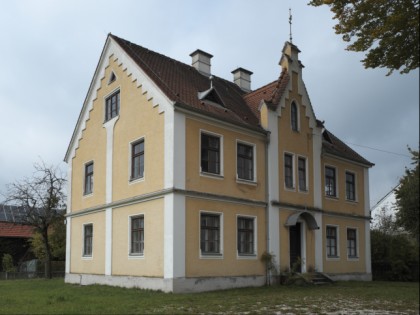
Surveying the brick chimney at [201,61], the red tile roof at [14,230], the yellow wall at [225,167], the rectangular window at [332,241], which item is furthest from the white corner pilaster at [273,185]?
the red tile roof at [14,230]

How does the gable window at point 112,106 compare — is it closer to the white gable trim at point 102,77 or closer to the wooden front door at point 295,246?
the white gable trim at point 102,77

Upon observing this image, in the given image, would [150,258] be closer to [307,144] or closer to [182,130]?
[182,130]

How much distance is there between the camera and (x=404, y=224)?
4516 millimetres

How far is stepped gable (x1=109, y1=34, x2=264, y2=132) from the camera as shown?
1952 centimetres

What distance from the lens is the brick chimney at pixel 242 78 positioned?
95.8ft

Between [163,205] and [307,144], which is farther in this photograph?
[307,144]

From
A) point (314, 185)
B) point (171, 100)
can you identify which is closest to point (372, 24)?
point (171, 100)

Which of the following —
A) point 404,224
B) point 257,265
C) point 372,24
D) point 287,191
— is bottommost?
point 257,265

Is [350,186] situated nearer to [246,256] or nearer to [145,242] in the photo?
[246,256]

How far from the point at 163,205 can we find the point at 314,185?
889 cm

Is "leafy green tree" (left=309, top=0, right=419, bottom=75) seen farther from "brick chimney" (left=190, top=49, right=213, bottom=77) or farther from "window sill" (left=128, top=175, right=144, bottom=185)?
"brick chimney" (left=190, top=49, right=213, bottom=77)

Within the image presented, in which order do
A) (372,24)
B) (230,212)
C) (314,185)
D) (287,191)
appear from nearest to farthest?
1. (372,24)
2. (230,212)
3. (287,191)
4. (314,185)

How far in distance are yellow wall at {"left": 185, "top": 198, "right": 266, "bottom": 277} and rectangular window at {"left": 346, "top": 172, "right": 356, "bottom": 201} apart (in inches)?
330

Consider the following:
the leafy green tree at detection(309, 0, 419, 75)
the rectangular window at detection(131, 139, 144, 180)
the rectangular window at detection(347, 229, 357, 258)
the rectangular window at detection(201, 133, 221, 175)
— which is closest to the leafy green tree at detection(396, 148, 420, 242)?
the leafy green tree at detection(309, 0, 419, 75)
